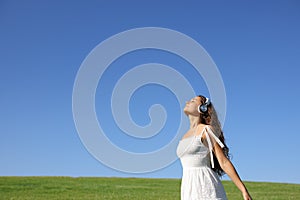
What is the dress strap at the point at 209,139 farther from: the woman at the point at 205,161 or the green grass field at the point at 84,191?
the green grass field at the point at 84,191

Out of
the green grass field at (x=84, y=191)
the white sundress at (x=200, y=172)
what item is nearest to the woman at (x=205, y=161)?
the white sundress at (x=200, y=172)

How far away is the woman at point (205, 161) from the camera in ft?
19.5

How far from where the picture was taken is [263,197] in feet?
59.9

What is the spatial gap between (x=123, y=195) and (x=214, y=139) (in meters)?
11.7

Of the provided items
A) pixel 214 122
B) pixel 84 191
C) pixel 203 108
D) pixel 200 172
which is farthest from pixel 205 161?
pixel 84 191

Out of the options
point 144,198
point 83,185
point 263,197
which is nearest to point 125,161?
point 144,198

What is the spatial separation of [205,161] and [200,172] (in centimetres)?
A: 16

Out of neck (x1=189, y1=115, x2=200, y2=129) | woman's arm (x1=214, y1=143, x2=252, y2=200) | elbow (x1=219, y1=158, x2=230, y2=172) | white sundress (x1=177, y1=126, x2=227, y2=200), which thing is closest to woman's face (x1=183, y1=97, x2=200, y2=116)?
neck (x1=189, y1=115, x2=200, y2=129)

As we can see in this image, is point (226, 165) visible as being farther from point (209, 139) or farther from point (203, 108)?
point (203, 108)

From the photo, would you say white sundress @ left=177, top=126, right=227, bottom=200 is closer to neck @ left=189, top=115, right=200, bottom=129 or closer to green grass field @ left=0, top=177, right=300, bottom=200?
neck @ left=189, top=115, right=200, bottom=129

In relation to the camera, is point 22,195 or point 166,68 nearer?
point 166,68

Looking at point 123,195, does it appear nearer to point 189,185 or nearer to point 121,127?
point 121,127

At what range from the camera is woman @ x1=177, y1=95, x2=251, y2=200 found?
19.5 feet

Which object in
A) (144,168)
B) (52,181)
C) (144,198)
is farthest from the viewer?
(52,181)
